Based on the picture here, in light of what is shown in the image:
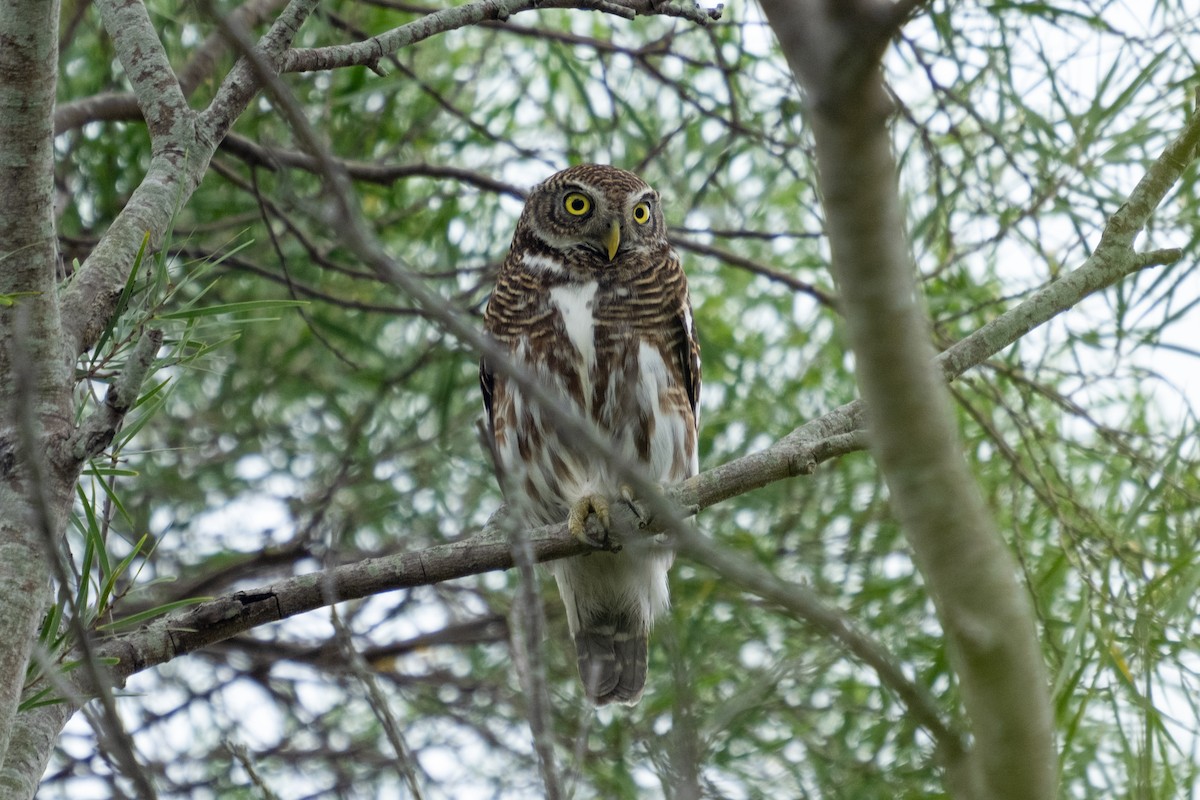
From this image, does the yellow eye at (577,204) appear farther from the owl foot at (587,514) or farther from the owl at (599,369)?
the owl foot at (587,514)

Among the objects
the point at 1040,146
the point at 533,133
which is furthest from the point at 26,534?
the point at 533,133

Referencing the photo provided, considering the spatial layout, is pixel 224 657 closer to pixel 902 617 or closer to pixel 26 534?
pixel 902 617

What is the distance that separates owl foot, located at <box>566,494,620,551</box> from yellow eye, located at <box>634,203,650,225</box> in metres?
1.15

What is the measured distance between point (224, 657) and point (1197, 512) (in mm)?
3260

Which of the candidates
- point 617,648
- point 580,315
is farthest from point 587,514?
point 617,648

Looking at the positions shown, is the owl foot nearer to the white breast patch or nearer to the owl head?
the white breast patch

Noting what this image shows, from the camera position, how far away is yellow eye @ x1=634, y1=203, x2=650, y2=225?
4129 mm

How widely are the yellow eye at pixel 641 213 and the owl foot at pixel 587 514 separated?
115 cm

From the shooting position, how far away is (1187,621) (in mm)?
2799

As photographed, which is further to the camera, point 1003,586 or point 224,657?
point 224,657

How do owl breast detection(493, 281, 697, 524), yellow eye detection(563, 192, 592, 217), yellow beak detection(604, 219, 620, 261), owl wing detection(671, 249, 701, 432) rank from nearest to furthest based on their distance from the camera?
1. owl breast detection(493, 281, 697, 524)
2. owl wing detection(671, 249, 701, 432)
3. yellow beak detection(604, 219, 620, 261)
4. yellow eye detection(563, 192, 592, 217)

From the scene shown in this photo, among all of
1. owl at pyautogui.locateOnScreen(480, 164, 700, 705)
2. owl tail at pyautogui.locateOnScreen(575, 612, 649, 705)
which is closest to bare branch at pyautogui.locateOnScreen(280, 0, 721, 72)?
owl at pyautogui.locateOnScreen(480, 164, 700, 705)

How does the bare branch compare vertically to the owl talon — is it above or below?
above

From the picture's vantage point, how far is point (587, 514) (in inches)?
125
